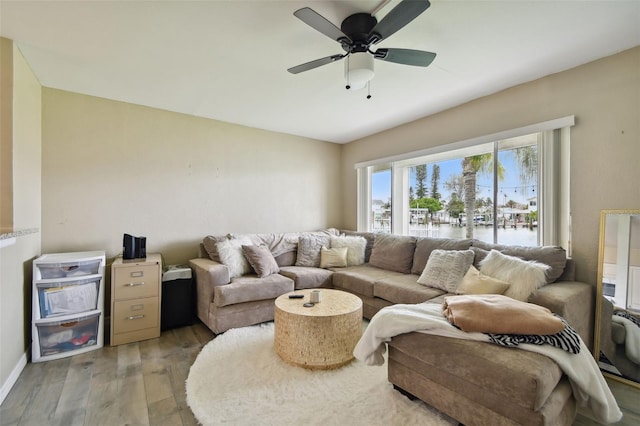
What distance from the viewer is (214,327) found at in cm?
280

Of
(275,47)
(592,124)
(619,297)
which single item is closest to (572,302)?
(619,297)

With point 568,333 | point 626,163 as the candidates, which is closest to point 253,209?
point 568,333

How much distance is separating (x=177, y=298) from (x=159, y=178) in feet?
4.80

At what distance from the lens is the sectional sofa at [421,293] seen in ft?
4.53

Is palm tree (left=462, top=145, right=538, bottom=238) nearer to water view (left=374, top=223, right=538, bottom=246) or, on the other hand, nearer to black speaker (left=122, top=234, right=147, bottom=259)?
water view (left=374, top=223, right=538, bottom=246)

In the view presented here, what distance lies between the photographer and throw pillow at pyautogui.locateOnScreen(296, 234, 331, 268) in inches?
154

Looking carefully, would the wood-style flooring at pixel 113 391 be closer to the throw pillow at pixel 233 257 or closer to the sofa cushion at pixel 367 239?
the throw pillow at pixel 233 257

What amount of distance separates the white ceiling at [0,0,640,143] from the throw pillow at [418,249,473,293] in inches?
67.0

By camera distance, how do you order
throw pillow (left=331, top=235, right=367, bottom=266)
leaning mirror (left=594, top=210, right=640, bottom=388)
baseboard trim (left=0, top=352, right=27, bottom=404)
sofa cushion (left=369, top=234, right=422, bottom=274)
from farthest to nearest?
throw pillow (left=331, top=235, right=367, bottom=266)
sofa cushion (left=369, top=234, right=422, bottom=274)
leaning mirror (left=594, top=210, right=640, bottom=388)
baseboard trim (left=0, top=352, right=27, bottom=404)

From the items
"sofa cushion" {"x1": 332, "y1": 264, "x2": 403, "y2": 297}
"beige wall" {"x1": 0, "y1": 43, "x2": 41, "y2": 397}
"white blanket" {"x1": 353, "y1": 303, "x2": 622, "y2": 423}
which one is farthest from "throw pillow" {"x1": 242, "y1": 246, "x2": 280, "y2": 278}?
"beige wall" {"x1": 0, "y1": 43, "x2": 41, "y2": 397}

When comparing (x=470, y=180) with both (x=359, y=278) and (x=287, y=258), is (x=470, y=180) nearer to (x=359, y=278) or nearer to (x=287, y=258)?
(x=359, y=278)

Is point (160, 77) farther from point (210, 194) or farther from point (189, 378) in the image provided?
point (189, 378)

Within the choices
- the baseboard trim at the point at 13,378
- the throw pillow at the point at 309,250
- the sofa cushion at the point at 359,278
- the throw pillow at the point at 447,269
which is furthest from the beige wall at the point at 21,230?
the throw pillow at the point at 447,269

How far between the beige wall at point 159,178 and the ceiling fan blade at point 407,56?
8.75 ft
